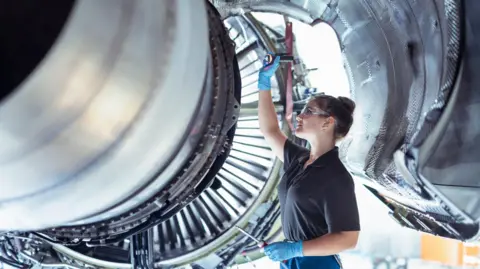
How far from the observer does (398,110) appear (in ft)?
4.14

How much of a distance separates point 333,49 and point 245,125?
54 centimetres

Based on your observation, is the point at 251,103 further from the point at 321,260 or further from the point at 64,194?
the point at 64,194

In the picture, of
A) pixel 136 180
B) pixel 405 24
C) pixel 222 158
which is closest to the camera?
pixel 136 180

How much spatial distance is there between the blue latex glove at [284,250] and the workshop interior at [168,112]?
0.81 ft

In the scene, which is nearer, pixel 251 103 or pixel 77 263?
pixel 77 263

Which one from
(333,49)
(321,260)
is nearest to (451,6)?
(321,260)

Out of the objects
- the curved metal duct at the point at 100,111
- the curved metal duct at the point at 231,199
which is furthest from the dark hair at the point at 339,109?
the curved metal duct at the point at 100,111

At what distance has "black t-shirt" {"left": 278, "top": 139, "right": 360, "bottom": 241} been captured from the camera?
149cm

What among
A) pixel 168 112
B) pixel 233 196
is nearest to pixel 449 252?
pixel 233 196

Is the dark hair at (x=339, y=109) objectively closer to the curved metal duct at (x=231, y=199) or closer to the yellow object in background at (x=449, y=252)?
the curved metal duct at (x=231, y=199)

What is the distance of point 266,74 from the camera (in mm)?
1738

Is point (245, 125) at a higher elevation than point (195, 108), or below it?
higher

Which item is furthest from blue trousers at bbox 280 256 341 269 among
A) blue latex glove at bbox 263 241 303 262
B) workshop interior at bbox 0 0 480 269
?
workshop interior at bbox 0 0 480 269

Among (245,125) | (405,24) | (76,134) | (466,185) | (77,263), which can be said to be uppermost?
(245,125)
